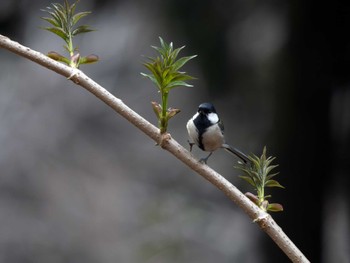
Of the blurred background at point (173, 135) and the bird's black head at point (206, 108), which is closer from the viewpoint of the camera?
the bird's black head at point (206, 108)

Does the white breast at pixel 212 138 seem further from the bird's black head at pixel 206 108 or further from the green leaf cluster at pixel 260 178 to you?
the green leaf cluster at pixel 260 178

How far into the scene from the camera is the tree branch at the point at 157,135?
730 mm

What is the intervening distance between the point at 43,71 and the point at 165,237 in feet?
3.35

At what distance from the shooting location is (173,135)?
283 cm

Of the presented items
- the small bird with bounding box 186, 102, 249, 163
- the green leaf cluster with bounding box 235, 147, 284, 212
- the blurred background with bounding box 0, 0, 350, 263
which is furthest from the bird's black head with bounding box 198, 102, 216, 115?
A: the blurred background with bounding box 0, 0, 350, 263

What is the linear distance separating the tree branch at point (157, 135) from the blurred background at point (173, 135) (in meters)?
1.94

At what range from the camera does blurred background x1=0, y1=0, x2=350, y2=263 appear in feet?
9.01

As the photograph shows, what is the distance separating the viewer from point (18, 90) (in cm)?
284

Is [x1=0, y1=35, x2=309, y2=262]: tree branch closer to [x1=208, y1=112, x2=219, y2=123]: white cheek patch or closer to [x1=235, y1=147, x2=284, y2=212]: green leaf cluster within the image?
[x1=235, y1=147, x2=284, y2=212]: green leaf cluster

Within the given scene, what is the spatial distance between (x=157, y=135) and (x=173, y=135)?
2.08 m

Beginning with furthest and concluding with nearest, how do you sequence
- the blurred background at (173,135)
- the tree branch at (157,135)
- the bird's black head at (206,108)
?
the blurred background at (173,135), the bird's black head at (206,108), the tree branch at (157,135)

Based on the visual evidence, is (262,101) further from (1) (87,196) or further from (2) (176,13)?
(1) (87,196)

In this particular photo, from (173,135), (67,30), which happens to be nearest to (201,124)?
(67,30)

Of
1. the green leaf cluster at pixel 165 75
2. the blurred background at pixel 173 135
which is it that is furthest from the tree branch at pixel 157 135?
the blurred background at pixel 173 135
